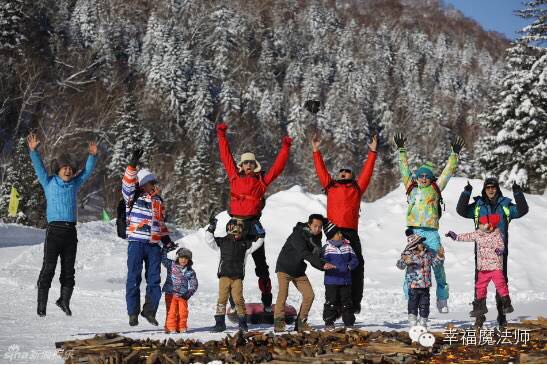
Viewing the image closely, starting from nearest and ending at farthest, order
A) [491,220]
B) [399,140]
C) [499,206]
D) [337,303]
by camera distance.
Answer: [337,303], [491,220], [499,206], [399,140]

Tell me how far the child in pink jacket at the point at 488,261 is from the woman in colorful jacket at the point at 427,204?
361 millimetres

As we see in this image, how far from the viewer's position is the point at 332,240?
7.64 m

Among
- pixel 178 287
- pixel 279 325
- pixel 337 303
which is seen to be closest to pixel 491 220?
pixel 337 303

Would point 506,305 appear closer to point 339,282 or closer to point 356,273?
point 356,273

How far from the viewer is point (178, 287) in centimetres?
750

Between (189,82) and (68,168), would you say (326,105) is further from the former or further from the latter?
(68,168)

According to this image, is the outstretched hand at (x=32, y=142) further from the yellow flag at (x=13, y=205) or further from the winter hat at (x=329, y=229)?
the yellow flag at (x=13, y=205)

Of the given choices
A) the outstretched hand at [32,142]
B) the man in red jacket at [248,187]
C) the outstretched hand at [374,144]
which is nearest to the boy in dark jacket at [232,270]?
the man in red jacket at [248,187]

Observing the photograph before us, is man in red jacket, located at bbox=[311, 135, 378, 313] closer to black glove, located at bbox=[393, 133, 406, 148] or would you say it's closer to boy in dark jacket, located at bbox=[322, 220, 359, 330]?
boy in dark jacket, located at bbox=[322, 220, 359, 330]

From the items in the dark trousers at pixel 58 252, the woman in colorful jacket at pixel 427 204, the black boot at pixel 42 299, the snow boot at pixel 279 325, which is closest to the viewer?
the snow boot at pixel 279 325

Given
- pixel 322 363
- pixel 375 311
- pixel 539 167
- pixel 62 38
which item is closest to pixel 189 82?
pixel 62 38

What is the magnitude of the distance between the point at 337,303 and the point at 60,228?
3251 millimetres

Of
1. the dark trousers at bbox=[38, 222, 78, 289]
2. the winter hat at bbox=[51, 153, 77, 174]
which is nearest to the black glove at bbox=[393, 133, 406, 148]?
the winter hat at bbox=[51, 153, 77, 174]

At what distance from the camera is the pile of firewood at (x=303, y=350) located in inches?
195
